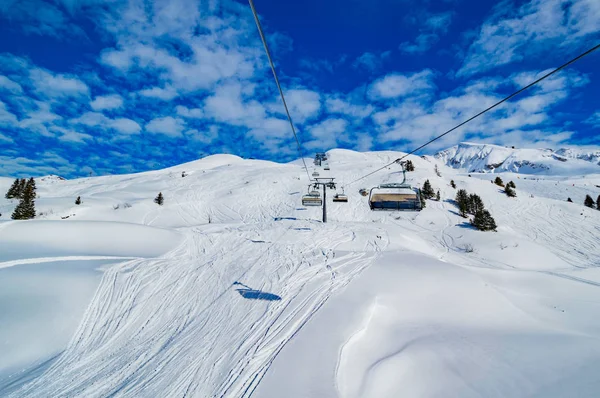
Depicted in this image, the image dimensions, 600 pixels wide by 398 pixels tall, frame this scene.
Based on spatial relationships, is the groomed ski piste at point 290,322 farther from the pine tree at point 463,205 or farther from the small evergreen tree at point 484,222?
the pine tree at point 463,205

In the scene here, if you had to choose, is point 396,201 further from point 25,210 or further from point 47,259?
point 25,210

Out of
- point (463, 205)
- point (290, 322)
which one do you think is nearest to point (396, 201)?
point (290, 322)

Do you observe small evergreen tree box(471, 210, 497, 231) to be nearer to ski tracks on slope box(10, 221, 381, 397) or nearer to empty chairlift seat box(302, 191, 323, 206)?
empty chairlift seat box(302, 191, 323, 206)

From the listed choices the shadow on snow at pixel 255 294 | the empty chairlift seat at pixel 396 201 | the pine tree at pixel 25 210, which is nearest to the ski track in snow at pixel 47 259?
the shadow on snow at pixel 255 294

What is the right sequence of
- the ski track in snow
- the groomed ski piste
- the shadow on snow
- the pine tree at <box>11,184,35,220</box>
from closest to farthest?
the groomed ski piste, the ski track in snow, the shadow on snow, the pine tree at <box>11,184,35,220</box>

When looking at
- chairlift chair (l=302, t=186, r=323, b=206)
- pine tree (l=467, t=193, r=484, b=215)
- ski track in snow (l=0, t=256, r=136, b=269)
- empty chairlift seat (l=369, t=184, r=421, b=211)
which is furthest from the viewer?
pine tree (l=467, t=193, r=484, b=215)

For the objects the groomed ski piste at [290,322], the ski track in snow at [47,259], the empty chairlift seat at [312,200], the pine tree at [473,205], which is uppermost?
the empty chairlift seat at [312,200]

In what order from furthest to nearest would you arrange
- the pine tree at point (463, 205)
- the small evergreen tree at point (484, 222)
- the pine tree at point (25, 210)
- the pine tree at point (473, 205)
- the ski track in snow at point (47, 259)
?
the pine tree at point (473, 205), the pine tree at point (463, 205), the small evergreen tree at point (484, 222), the pine tree at point (25, 210), the ski track in snow at point (47, 259)

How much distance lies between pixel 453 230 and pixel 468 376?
23.8 m

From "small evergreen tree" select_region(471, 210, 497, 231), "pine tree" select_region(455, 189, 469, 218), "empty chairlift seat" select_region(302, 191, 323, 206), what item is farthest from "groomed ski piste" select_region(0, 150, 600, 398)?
"pine tree" select_region(455, 189, 469, 218)

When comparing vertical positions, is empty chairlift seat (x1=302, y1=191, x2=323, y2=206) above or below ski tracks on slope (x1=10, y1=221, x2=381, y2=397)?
above

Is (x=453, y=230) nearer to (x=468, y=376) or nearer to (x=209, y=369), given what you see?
(x=468, y=376)

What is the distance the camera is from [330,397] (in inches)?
156

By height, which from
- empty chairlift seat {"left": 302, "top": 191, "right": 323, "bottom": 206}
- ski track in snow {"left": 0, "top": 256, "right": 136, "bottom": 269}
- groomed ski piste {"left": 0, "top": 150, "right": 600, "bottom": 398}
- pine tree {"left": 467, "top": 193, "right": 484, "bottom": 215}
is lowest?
groomed ski piste {"left": 0, "top": 150, "right": 600, "bottom": 398}
